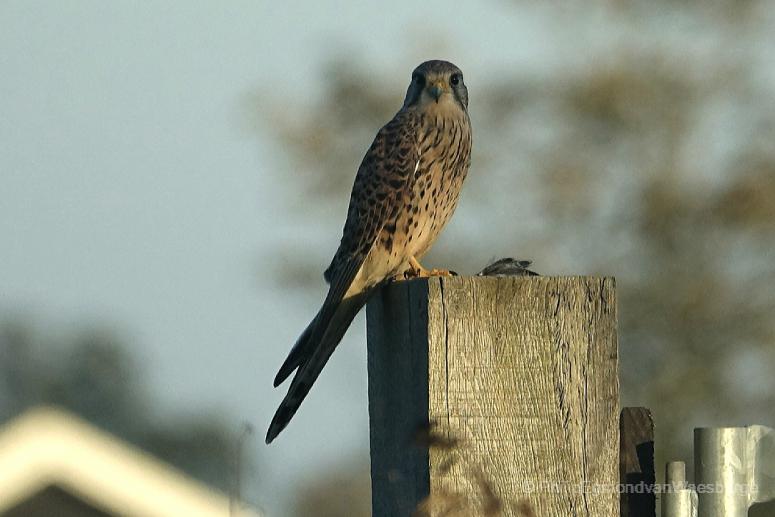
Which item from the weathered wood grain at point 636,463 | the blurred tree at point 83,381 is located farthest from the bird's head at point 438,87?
the blurred tree at point 83,381

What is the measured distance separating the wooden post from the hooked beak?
9.87ft

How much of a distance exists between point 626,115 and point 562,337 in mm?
14205

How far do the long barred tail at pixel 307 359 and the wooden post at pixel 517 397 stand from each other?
0.90 metres

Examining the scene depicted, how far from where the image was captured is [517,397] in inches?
96.0

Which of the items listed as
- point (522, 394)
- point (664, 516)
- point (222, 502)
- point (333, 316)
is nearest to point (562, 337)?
point (522, 394)

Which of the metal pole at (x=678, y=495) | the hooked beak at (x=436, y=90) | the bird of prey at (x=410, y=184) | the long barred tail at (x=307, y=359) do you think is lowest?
the metal pole at (x=678, y=495)

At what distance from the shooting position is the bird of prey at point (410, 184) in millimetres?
4844

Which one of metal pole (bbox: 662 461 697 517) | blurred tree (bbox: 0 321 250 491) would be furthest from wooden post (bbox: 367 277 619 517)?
blurred tree (bbox: 0 321 250 491)

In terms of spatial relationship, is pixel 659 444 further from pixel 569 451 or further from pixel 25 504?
pixel 569 451

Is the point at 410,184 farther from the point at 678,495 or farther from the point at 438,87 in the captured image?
the point at 678,495

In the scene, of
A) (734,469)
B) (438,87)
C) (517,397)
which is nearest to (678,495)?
(734,469)

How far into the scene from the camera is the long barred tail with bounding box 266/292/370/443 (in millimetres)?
3396

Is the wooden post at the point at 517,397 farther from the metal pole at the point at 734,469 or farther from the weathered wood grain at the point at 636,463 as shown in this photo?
the metal pole at the point at 734,469

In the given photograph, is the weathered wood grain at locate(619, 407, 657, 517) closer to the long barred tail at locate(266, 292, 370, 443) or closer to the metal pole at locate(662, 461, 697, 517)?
the metal pole at locate(662, 461, 697, 517)
